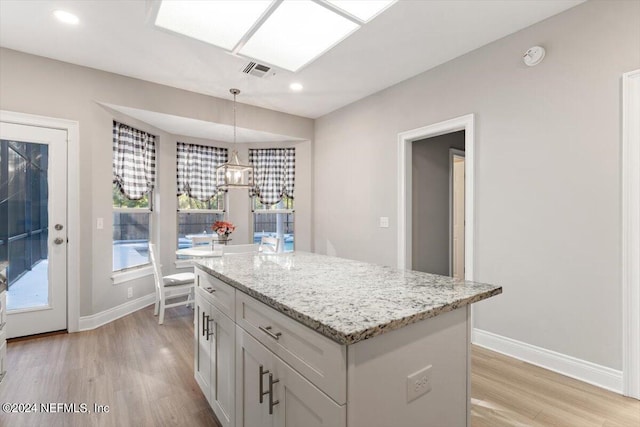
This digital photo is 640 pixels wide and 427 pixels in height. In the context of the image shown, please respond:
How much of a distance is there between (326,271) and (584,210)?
2003 mm

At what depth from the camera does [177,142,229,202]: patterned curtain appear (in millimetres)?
4875

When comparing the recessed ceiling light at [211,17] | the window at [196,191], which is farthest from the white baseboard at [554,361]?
the window at [196,191]

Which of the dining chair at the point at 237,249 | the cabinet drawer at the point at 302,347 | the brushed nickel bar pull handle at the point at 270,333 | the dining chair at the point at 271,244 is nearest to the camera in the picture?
the cabinet drawer at the point at 302,347

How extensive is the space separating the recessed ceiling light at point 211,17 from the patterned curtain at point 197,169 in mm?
3171

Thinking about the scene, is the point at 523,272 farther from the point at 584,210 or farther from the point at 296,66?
the point at 296,66

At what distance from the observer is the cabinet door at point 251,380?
1.28 m

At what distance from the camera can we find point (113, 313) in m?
3.65

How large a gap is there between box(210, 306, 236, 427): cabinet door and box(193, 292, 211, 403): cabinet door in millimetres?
90

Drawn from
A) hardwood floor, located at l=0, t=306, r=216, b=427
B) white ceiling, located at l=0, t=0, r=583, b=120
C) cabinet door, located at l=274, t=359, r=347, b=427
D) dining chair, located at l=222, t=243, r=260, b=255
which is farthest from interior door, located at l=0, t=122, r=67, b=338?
cabinet door, located at l=274, t=359, r=347, b=427

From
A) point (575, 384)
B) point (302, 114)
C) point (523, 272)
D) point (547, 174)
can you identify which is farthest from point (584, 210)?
point (302, 114)

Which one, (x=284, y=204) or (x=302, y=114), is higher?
(x=302, y=114)

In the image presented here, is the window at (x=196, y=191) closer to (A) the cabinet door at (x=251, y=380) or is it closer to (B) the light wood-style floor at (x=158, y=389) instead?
(B) the light wood-style floor at (x=158, y=389)

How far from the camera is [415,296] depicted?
1.25m

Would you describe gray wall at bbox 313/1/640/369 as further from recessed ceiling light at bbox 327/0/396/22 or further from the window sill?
the window sill
